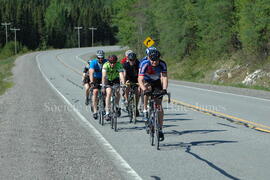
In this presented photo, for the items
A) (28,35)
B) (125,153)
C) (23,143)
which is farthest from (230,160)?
(28,35)

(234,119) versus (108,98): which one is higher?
(108,98)

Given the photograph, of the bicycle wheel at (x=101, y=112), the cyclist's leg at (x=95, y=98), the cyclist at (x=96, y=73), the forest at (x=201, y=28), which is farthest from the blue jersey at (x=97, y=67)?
the forest at (x=201, y=28)

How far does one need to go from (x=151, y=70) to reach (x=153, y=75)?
0.42 ft

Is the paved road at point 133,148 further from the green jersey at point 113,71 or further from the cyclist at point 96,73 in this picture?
the green jersey at point 113,71

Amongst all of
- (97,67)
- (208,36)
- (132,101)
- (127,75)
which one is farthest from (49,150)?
(208,36)

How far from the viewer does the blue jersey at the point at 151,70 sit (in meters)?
9.22

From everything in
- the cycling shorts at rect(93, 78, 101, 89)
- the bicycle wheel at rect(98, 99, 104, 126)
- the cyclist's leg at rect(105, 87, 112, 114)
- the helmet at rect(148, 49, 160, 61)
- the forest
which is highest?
the forest

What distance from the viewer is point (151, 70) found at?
9.32 metres

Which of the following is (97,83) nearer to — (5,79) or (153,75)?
(153,75)

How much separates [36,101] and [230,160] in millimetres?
14111

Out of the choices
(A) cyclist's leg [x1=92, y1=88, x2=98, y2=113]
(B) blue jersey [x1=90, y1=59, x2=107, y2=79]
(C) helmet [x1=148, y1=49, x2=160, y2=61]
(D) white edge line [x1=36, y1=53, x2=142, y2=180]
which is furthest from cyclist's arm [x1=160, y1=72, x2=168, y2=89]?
(A) cyclist's leg [x1=92, y1=88, x2=98, y2=113]

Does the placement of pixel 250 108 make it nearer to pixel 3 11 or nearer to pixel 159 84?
pixel 159 84

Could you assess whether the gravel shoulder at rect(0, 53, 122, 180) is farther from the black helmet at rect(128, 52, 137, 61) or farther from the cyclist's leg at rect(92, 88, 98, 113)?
the black helmet at rect(128, 52, 137, 61)

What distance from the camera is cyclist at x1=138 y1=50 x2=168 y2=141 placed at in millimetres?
9016
